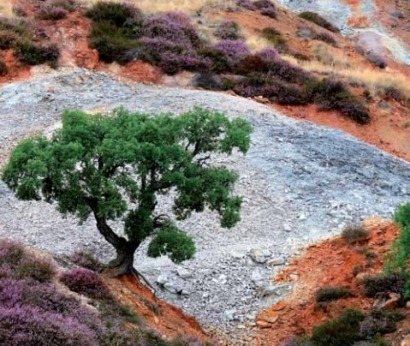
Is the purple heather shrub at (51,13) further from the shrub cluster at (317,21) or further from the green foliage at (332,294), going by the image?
the green foliage at (332,294)

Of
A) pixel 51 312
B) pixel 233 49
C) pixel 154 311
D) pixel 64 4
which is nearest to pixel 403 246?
pixel 154 311

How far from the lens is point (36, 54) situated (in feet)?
92.5

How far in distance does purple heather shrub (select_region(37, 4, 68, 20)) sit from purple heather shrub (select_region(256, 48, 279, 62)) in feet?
29.9

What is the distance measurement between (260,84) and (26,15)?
11120 millimetres

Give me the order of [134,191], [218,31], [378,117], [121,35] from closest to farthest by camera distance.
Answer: [134,191] → [378,117] → [121,35] → [218,31]

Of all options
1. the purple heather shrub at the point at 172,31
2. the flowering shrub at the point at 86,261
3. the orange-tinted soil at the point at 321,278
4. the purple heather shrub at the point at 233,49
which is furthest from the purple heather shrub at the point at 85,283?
the purple heather shrub at the point at 233,49

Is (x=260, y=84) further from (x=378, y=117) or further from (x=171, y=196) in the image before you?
(x=171, y=196)

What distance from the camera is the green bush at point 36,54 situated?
27.9 m

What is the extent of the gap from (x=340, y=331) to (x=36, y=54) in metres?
18.9

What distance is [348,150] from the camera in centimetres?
2475

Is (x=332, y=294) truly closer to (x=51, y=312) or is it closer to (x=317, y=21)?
(x=51, y=312)

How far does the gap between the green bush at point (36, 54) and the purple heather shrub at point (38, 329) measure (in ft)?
62.1

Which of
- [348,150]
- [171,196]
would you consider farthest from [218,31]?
[171,196]

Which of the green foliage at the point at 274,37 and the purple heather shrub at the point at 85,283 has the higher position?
the purple heather shrub at the point at 85,283
